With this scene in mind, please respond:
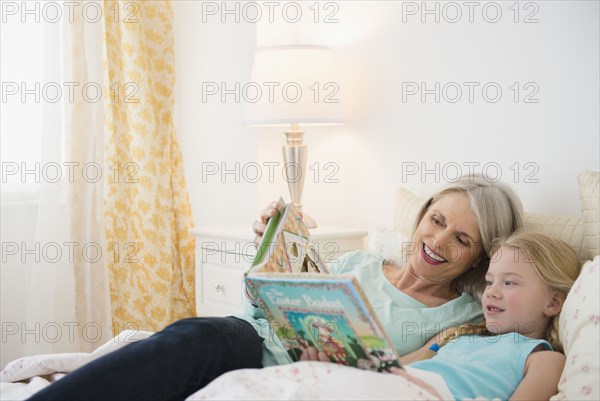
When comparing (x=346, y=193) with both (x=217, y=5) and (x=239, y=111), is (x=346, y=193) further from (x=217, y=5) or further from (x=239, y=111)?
(x=217, y=5)

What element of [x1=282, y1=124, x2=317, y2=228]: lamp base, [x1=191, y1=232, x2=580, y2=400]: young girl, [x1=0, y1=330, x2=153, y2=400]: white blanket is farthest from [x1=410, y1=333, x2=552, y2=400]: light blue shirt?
[x1=282, y1=124, x2=317, y2=228]: lamp base

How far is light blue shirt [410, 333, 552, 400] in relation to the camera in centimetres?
150

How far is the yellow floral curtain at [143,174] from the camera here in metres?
3.26

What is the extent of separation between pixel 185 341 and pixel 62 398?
11.8 inches

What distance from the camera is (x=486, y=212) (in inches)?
74.8

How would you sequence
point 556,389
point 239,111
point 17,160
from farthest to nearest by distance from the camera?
point 239,111
point 17,160
point 556,389

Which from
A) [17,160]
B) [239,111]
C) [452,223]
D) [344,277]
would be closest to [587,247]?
[452,223]

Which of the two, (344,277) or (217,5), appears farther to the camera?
(217,5)

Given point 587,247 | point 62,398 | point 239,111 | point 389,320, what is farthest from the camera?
point 239,111

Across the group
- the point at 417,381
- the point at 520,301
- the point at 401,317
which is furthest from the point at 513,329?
the point at 417,381

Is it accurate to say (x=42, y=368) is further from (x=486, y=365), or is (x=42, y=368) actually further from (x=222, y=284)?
(x=222, y=284)

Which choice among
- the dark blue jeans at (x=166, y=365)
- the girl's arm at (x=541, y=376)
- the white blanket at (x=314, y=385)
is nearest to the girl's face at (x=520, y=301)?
the girl's arm at (x=541, y=376)

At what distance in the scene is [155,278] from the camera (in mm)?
3346

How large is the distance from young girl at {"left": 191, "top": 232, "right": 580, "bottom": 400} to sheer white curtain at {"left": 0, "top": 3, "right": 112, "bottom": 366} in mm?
1787
